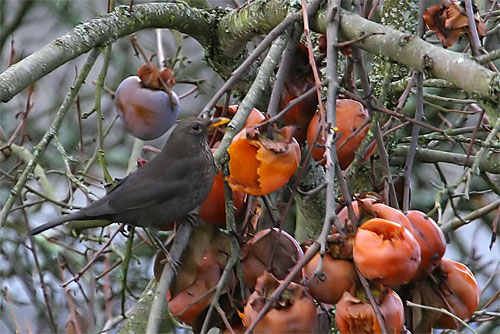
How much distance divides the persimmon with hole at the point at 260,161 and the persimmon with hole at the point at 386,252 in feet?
0.49

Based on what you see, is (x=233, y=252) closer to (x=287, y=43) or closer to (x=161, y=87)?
(x=287, y=43)

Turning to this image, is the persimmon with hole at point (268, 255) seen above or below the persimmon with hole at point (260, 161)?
below

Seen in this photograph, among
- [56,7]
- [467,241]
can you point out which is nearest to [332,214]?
[467,241]

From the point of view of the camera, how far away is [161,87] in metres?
1.84

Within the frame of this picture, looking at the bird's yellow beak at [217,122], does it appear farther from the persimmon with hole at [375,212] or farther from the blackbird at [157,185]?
the persimmon with hole at [375,212]

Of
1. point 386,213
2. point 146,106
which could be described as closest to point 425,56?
point 386,213

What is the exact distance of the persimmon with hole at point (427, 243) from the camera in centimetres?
122

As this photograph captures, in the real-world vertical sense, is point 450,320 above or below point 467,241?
above

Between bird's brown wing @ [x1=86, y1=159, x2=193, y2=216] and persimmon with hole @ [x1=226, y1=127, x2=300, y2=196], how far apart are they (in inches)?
26.7

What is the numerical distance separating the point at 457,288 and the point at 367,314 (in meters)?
0.22

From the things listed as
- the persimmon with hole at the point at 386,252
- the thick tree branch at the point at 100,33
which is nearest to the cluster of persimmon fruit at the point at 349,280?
the persimmon with hole at the point at 386,252

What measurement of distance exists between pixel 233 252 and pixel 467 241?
8.21ft

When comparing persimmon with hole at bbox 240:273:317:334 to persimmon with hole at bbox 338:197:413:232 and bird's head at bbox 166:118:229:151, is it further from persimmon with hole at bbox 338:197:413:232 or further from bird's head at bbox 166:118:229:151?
bird's head at bbox 166:118:229:151

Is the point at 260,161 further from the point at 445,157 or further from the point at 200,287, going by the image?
the point at 445,157
